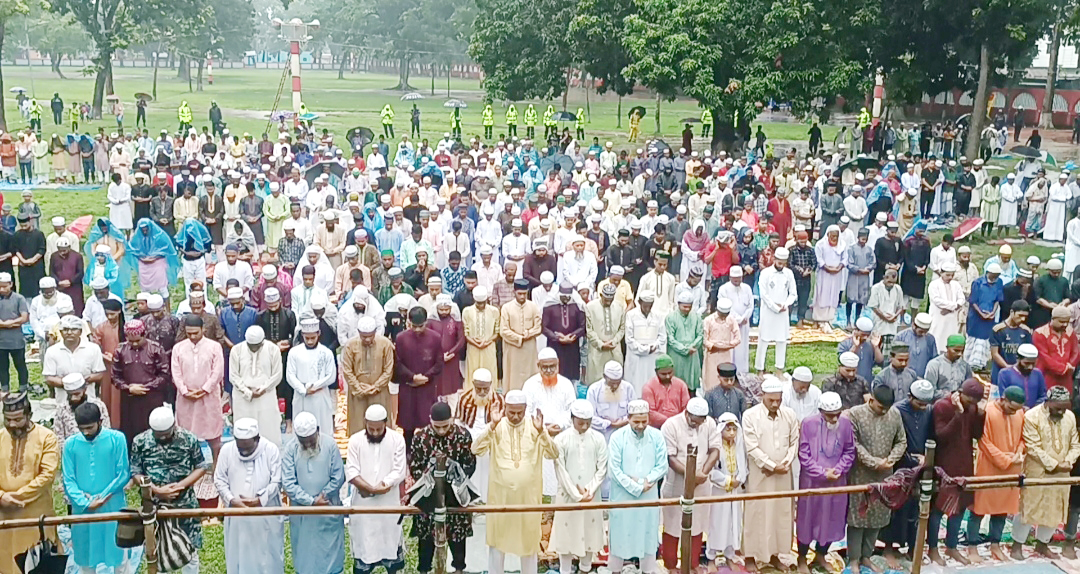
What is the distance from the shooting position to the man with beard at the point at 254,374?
326 inches

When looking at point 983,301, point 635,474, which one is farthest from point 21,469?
point 983,301

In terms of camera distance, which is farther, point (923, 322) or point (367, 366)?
point (923, 322)

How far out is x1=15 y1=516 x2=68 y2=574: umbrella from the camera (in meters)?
6.22

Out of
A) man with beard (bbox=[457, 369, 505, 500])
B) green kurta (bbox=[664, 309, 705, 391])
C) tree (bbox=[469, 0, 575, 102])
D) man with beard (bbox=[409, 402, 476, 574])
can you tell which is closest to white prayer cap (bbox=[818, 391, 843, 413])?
man with beard (bbox=[457, 369, 505, 500])

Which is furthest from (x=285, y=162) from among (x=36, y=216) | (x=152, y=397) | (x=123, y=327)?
(x=152, y=397)

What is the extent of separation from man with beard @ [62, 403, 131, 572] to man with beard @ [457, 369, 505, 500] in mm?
2421

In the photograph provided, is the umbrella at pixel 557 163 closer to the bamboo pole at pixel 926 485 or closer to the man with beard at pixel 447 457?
the man with beard at pixel 447 457

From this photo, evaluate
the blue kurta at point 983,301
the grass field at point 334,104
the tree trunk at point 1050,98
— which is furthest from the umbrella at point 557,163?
the tree trunk at point 1050,98

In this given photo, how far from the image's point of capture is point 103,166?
79.7 feet

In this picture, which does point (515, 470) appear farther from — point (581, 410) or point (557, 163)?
point (557, 163)

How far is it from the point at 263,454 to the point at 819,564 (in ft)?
12.7

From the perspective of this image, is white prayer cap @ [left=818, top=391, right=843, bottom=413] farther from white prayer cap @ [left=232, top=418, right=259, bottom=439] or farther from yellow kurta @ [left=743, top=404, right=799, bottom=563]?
white prayer cap @ [left=232, top=418, right=259, bottom=439]

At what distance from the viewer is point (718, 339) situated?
382 inches

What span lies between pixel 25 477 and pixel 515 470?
3.12 meters
